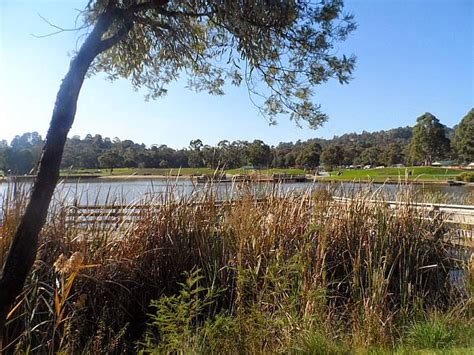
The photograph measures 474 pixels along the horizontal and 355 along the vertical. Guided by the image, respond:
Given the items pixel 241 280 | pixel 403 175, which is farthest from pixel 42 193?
pixel 403 175

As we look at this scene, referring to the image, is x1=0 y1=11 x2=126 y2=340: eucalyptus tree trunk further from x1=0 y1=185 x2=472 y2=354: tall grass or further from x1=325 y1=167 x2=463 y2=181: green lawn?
x1=325 y1=167 x2=463 y2=181: green lawn

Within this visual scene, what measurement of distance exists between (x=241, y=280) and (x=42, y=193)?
204 cm

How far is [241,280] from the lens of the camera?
353 cm

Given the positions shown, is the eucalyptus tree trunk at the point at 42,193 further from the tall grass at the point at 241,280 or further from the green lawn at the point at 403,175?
the green lawn at the point at 403,175

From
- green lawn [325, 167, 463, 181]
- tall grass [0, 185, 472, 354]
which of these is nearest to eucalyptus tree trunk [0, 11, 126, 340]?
tall grass [0, 185, 472, 354]

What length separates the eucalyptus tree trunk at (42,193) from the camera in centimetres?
196

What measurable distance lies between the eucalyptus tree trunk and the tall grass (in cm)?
70

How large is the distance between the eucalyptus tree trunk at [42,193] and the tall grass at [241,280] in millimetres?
696

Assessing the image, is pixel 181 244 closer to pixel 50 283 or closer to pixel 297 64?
pixel 50 283

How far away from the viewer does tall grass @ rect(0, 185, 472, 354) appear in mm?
3273

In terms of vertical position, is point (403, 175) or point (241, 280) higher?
point (403, 175)

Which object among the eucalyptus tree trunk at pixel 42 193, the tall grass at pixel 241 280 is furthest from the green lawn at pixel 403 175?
the eucalyptus tree trunk at pixel 42 193

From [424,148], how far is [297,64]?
74.5 m

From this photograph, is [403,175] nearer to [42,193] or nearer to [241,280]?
[241,280]
